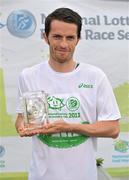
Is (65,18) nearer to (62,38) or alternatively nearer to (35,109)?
(62,38)

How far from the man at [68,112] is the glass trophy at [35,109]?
0.03 meters

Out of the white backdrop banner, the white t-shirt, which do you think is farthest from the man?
the white backdrop banner

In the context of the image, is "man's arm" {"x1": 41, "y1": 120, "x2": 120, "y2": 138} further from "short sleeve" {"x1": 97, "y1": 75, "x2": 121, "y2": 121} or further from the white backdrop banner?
the white backdrop banner

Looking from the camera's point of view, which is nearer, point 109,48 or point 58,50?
point 58,50

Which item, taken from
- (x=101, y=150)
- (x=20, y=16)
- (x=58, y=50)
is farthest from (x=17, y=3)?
Answer: (x=58, y=50)

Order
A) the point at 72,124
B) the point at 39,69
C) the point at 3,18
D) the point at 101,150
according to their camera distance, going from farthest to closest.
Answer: the point at 101,150 → the point at 3,18 → the point at 39,69 → the point at 72,124

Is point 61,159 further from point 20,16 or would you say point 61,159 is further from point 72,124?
point 20,16

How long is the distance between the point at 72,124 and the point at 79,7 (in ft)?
5.86

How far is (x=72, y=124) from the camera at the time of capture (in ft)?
6.20

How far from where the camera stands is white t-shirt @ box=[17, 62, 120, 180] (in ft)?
6.32

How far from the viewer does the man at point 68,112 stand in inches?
75.2

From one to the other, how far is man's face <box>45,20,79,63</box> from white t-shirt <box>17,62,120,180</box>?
0.34 ft

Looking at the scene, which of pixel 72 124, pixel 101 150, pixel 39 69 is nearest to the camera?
pixel 72 124

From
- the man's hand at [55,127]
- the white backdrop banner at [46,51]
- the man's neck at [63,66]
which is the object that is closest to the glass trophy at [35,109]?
the man's hand at [55,127]
